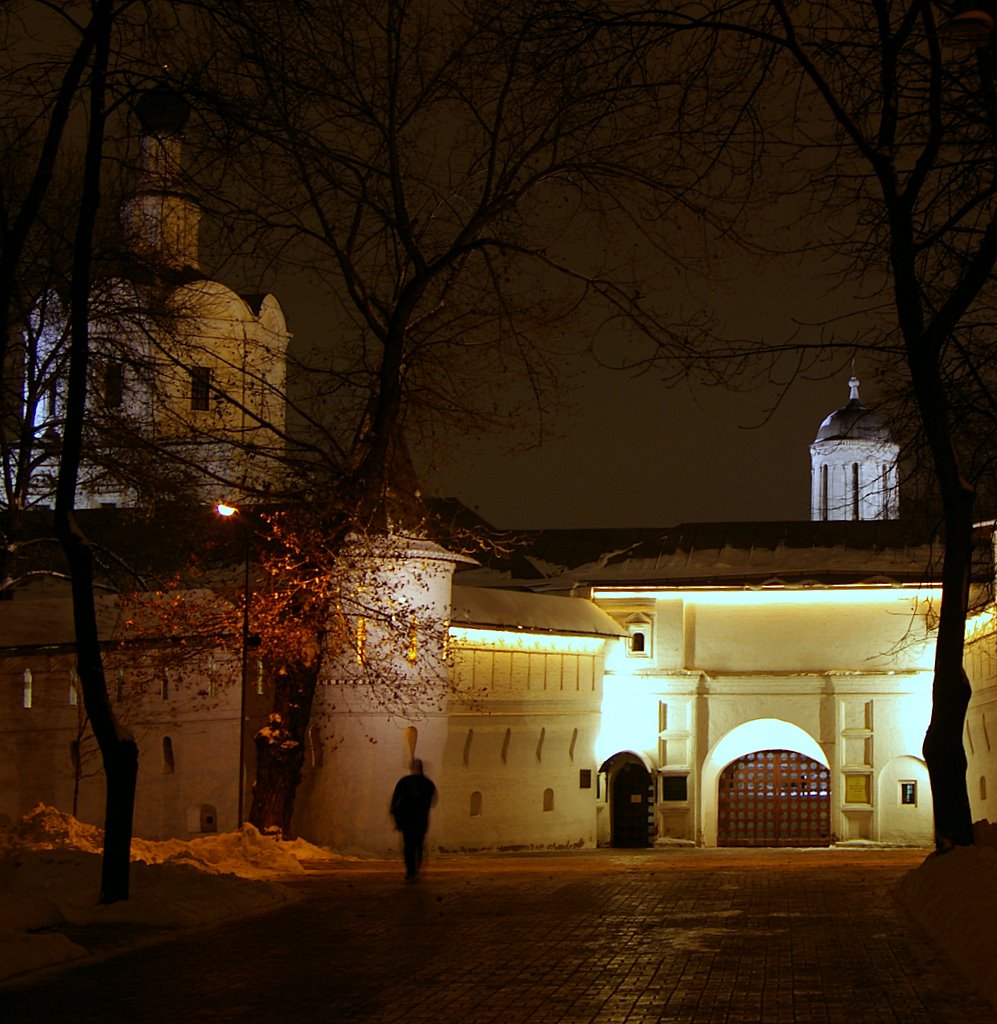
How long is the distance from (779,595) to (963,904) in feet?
107

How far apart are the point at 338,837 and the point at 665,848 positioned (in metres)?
11.3

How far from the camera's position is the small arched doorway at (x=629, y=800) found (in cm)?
4241

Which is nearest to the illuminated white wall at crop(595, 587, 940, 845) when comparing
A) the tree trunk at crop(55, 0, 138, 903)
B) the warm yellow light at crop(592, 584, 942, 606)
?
the warm yellow light at crop(592, 584, 942, 606)

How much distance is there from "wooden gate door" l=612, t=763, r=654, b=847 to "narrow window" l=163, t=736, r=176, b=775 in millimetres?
13130

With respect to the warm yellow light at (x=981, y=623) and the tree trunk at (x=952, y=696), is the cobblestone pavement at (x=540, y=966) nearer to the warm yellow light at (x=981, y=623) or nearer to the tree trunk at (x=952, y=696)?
the tree trunk at (x=952, y=696)

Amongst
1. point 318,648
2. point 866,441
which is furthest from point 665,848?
point 866,441

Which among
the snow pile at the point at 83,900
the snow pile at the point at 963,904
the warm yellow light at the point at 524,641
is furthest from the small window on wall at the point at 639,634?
the snow pile at the point at 963,904

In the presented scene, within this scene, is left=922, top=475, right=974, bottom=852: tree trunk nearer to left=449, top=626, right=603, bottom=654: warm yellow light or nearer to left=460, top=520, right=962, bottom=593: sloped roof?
left=449, top=626, right=603, bottom=654: warm yellow light

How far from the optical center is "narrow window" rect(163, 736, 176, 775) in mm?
32969

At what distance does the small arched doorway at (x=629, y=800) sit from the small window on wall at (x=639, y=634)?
253 centimetres

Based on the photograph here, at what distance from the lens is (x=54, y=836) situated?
2120cm

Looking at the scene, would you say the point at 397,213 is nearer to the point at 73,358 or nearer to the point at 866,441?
the point at 73,358

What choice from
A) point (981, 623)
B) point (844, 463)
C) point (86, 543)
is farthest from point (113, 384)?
point (844, 463)

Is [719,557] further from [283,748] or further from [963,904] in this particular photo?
[963,904]
